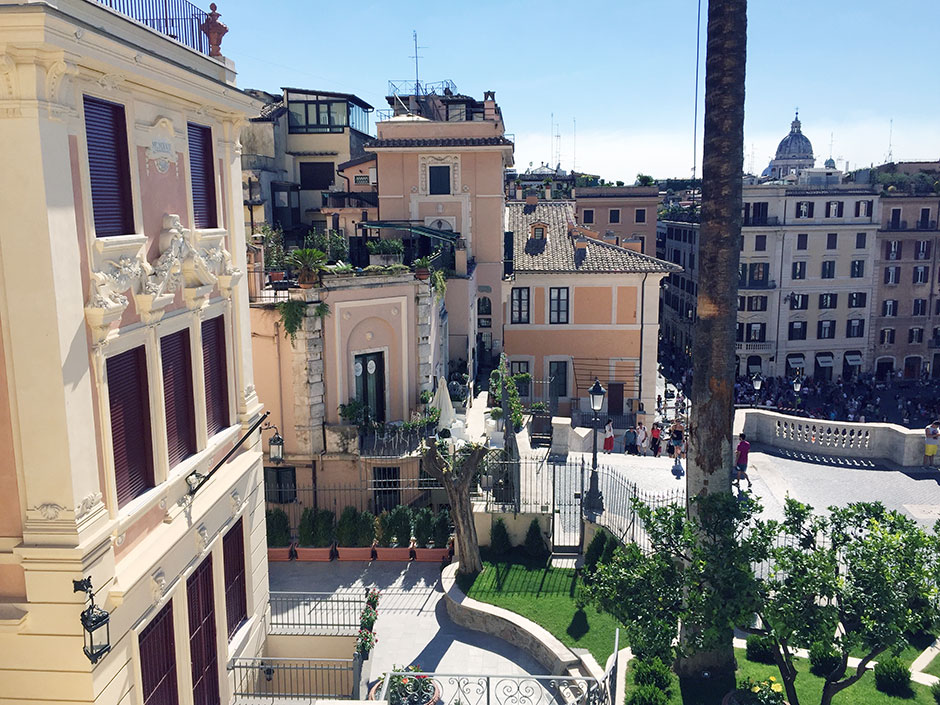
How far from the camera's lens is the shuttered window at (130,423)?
8531 millimetres

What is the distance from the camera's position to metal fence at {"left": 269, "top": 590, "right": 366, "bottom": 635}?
14820 millimetres

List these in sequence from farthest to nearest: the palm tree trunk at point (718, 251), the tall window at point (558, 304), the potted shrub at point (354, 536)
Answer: the tall window at point (558, 304) → the potted shrub at point (354, 536) → the palm tree trunk at point (718, 251)

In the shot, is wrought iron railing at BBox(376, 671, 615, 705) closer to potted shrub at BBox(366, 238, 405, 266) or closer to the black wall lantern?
the black wall lantern

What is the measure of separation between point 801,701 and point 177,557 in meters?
9.42

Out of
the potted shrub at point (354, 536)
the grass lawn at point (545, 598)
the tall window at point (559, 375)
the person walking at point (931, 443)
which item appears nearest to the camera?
the grass lawn at point (545, 598)

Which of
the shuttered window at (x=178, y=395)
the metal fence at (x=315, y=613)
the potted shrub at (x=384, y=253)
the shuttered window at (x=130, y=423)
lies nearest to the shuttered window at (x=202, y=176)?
the shuttered window at (x=178, y=395)

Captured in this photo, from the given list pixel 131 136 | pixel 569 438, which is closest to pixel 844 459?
pixel 569 438

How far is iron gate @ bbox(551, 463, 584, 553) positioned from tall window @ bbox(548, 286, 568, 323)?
58.9 ft

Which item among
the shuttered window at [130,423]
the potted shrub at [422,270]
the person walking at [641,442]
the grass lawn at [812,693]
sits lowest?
the person walking at [641,442]

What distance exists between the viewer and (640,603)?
10.4 metres

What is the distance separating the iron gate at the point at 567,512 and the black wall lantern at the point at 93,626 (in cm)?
1177

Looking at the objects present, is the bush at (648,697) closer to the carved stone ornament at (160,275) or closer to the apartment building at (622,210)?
the carved stone ornament at (160,275)

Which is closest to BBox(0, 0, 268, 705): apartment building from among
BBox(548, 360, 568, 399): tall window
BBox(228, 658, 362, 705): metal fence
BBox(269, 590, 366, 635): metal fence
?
BBox(228, 658, 362, 705): metal fence

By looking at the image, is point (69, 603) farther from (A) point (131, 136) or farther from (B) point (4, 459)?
(A) point (131, 136)
